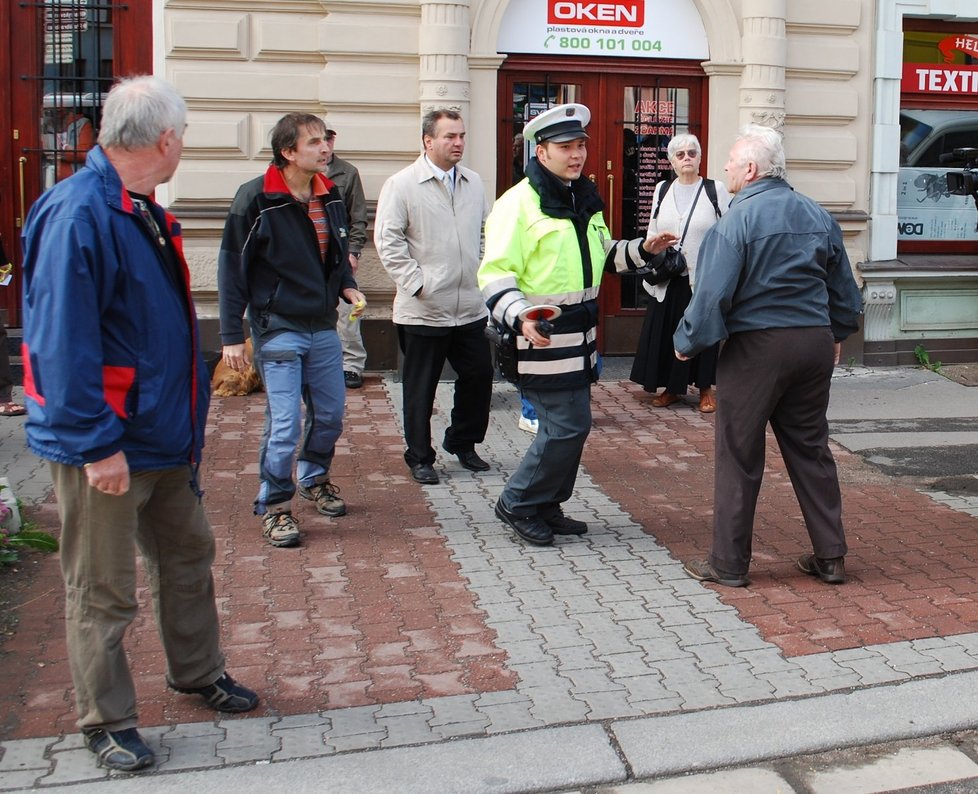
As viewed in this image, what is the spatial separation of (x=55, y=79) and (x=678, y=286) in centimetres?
493

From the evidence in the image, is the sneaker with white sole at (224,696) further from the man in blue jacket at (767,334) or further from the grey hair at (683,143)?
the grey hair at (683,143)

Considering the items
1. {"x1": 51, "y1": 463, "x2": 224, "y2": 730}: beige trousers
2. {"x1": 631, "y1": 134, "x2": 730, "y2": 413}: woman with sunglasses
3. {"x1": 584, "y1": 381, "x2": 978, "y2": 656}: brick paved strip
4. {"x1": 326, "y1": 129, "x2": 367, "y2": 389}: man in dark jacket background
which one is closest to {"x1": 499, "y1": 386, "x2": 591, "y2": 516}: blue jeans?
{"x1": 584, "y1": 381, "x2": 978, "y2": 656}: brick paved strip

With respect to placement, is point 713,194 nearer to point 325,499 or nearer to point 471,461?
point 471,461

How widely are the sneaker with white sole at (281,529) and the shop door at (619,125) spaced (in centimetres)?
509

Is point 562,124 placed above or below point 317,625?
above

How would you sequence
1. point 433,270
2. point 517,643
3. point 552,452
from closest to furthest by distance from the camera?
point 517,643
point 552,452
point 433,270

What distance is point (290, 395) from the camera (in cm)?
609

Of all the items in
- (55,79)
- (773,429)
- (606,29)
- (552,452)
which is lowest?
(552,452)

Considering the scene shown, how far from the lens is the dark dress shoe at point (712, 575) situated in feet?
18.2

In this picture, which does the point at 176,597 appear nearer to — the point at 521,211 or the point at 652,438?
the point at 521,211

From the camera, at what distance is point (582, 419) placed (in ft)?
19.6

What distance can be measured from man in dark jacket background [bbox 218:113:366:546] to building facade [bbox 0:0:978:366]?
4057mm

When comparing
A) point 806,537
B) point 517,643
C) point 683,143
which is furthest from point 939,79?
point 517,643

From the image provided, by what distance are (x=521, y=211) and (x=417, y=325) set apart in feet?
5.03
